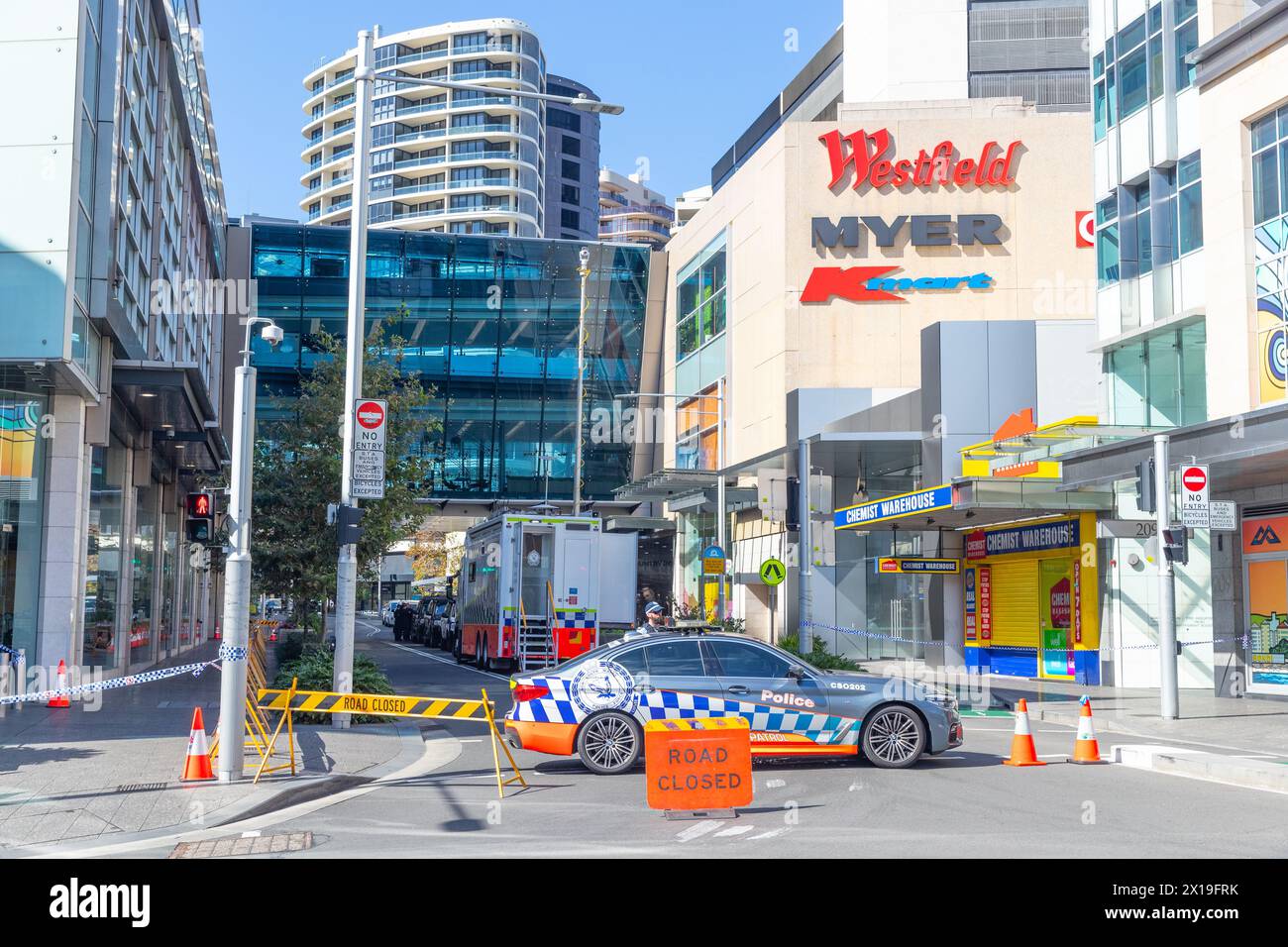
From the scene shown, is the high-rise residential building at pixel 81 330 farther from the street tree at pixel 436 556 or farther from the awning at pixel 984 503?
the street tree at pixel 436 556

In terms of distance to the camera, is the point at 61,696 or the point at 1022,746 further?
the point at 61,696

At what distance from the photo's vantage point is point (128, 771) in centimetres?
1250

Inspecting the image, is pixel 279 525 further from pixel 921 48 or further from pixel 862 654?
pixel 921 48

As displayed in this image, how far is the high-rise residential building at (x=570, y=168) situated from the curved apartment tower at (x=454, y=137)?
36.7 ft

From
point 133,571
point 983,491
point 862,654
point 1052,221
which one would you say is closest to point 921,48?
point 1052,221

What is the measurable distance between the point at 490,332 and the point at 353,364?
35.5 metres

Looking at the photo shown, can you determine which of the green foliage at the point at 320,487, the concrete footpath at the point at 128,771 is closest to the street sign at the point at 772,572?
the green foliage at the point at 320,487

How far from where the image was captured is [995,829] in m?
9.95

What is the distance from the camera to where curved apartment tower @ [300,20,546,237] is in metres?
101

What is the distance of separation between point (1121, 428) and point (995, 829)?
14.8 meters

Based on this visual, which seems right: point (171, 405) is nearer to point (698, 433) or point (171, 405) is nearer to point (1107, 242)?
point (1107, 242)

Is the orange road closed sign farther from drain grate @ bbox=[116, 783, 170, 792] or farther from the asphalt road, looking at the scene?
drain grate @ bbox=[116, 783, 170, 792]

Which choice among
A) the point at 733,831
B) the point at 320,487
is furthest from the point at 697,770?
the point at 320,487

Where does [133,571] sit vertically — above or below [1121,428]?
below
